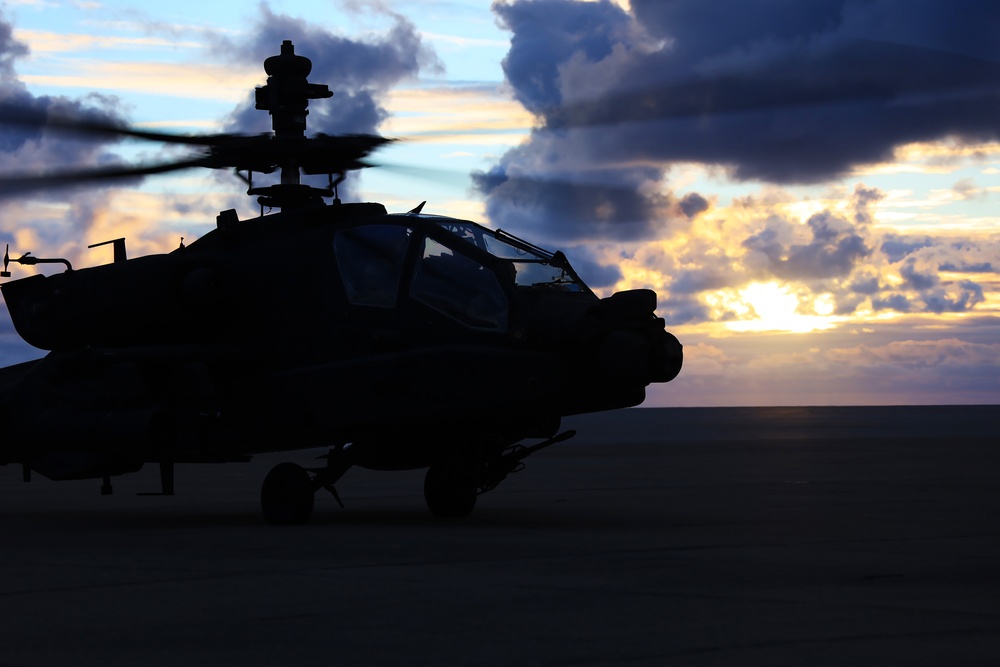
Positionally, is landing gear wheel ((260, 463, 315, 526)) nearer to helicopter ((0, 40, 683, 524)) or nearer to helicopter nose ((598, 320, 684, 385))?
helicopter ((0, 40, 683, 524))

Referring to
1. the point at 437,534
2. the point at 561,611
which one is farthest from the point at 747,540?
the point at 561,611

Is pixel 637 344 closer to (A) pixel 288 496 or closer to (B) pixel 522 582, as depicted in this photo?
(B) pixel 522 582

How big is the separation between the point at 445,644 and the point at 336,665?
0.77 metres

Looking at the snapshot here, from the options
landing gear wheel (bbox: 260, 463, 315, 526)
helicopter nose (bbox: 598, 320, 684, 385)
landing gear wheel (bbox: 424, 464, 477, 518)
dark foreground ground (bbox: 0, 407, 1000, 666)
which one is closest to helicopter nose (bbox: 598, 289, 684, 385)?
helicopter nose (bbox: 598, 320, 684, 385)

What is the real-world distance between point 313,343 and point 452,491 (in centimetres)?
244

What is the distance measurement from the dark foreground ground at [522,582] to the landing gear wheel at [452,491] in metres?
0.32

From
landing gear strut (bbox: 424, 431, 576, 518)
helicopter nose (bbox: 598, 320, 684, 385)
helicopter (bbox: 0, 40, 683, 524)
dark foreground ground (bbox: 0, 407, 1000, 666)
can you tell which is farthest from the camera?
landing gear strut (bbox: 424, 431, 576, 518)

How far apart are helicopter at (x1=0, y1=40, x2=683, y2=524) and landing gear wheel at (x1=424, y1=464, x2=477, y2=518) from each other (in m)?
0.02

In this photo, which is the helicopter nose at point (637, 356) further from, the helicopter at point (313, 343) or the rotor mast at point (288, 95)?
the rotor mast at point (288, 95)

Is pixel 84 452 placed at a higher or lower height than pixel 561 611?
higher

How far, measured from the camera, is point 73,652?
25.0 ft

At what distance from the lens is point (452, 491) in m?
16.8

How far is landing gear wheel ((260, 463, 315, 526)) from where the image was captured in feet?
51.9

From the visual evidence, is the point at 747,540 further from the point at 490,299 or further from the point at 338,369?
the point at 338,369
